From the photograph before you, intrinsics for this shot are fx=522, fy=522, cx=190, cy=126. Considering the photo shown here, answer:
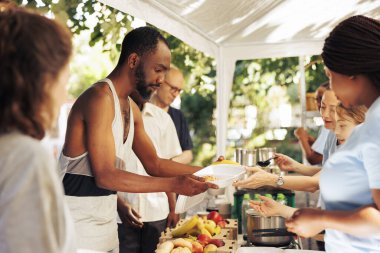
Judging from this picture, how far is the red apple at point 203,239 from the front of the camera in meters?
2.78

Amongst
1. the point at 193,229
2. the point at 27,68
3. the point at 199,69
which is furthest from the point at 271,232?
the point at 199,69

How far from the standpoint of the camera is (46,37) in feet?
3.92

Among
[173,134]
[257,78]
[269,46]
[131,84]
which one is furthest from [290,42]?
[257,78]

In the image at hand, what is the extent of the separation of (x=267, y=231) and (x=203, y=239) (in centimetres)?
44

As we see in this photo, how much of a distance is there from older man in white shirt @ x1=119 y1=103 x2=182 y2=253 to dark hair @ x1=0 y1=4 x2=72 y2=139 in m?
2.33

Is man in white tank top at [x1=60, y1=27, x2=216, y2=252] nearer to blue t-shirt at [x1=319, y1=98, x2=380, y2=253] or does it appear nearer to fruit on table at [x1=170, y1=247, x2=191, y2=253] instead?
fruit on table at [x1=170, y1=247, x2=191, y2=253]

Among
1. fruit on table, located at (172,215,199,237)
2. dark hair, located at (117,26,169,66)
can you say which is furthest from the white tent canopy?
fruit on table, located at (172,215,199,237)

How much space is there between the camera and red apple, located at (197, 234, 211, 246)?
278cm

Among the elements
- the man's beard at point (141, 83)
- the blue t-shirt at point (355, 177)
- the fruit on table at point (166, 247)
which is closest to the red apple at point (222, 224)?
the fruit on table at point (166, 247)

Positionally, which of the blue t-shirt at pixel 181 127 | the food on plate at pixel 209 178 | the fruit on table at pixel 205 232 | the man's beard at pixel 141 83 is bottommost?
the fruit on table at pixel 205 232

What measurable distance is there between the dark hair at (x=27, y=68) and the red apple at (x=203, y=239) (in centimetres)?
172

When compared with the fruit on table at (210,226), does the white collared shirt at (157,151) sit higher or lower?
higher

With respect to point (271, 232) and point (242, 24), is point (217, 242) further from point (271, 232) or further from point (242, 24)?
point (242, 24)

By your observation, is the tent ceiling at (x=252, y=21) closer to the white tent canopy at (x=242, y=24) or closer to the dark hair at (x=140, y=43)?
the white tent canopy at (x=242, y=24)
